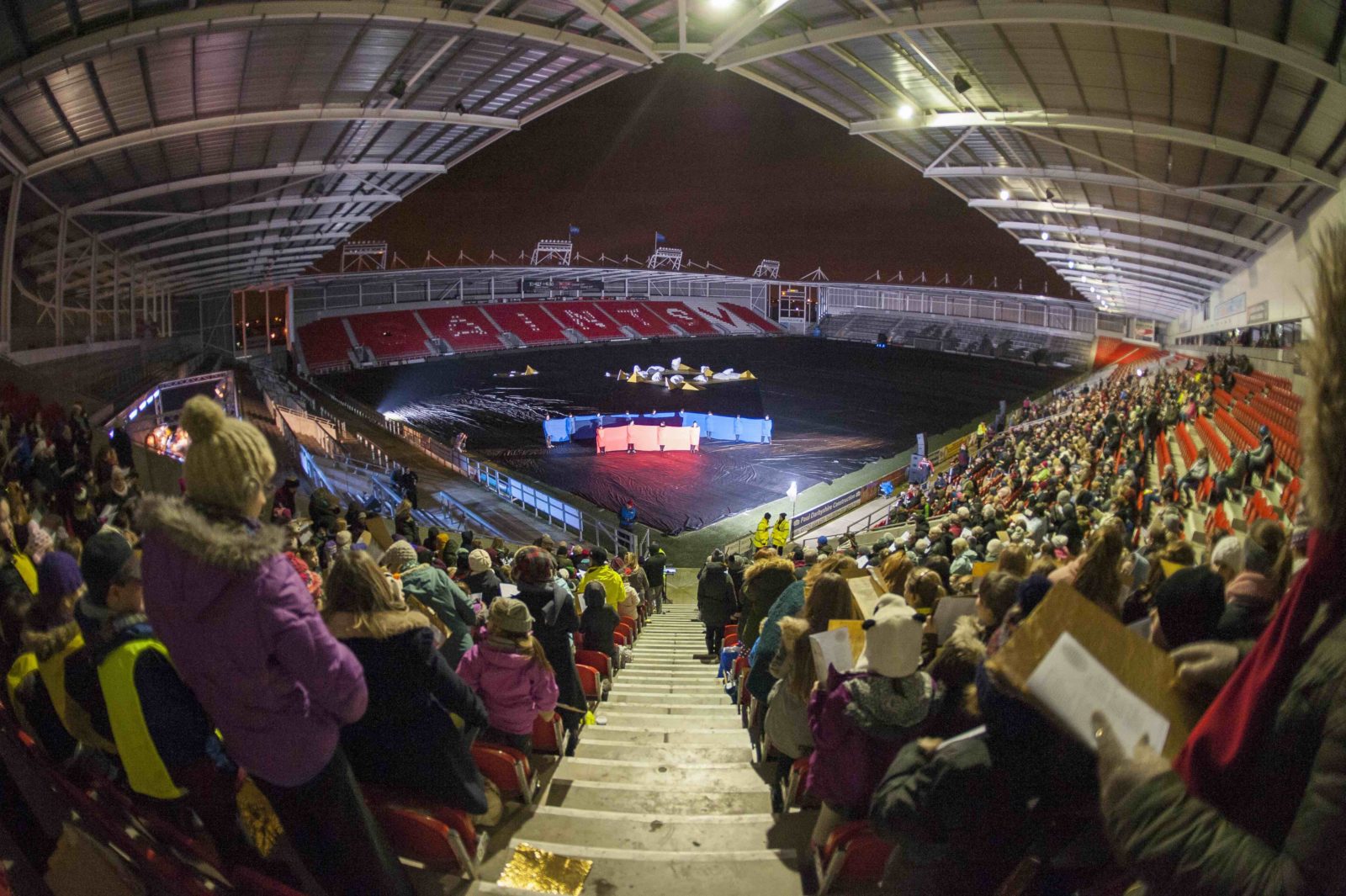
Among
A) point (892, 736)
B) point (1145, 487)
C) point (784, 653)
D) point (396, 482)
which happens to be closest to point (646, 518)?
point (396, 482)

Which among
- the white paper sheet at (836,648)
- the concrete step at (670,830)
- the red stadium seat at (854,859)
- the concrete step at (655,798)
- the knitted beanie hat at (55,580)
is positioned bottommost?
the concrete step at (655,798)

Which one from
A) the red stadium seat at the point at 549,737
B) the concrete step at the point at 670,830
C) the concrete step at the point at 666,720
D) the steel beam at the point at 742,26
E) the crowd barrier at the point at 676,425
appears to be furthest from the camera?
the crowd barrier at the point at 676,425

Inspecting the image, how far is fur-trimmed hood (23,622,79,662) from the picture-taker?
2.29 meters

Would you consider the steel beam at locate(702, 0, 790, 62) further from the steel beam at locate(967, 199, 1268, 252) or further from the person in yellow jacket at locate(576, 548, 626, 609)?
the steel beam at locate(967, 199, 1268, 252)

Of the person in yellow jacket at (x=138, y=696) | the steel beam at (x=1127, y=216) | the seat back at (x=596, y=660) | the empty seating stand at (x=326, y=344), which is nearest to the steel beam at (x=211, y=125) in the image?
the seat back at (x=596, y=660)

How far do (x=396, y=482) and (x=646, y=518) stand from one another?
5.05 meters

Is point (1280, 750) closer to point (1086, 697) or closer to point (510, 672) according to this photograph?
point (1086, 697)

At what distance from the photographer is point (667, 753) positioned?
3908 mm

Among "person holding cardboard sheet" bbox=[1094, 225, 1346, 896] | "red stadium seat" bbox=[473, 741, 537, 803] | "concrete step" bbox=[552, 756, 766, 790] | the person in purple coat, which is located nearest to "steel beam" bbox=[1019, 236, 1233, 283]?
"concrete step" bbox=[552, 756, 766, 790]

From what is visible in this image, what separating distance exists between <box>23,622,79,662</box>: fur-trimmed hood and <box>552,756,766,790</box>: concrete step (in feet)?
6.36

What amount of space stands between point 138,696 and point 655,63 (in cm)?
1362

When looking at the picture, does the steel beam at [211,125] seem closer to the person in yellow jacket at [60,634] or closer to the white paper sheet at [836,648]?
the person in yellow jacket at [60,634]

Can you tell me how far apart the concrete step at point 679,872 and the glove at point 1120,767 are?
Result: 1.53m

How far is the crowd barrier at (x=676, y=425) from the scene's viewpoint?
72.7 feet
